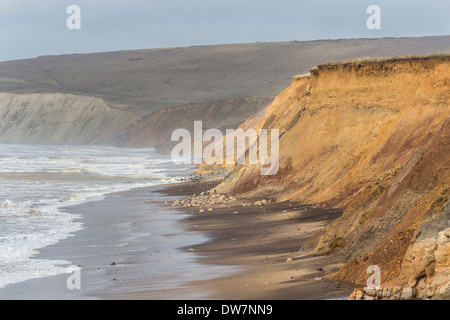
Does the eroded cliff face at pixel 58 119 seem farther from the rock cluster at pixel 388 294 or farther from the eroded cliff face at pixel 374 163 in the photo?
the rock cluster at pixel 388 294

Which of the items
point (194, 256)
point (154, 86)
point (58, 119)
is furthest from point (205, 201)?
point (154, 86)

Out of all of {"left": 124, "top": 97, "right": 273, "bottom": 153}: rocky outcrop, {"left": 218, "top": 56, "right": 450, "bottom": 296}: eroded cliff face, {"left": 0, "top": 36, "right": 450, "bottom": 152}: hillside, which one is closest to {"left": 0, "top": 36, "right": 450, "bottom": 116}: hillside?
{"left": 0, "top": 36, "right": 450, "bottom": 152}: hillside

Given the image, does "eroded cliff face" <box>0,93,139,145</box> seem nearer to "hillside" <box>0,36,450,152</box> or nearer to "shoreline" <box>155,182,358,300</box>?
"hillside" <box>0,36,450,152</box>

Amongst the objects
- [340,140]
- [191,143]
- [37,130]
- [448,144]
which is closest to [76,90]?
[37,130]

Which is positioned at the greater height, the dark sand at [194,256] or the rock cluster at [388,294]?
the rock cluster at [388,294]

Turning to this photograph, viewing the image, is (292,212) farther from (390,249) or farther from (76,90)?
(76,90)

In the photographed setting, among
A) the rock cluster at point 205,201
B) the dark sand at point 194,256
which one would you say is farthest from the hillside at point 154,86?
the dark sand at point 194,256

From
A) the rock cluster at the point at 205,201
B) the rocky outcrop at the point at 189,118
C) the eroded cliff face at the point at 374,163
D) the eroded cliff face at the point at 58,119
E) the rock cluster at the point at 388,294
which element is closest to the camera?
the rock cluster at the point at 388,294

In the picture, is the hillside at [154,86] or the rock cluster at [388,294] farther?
the hillside at [154,86]
